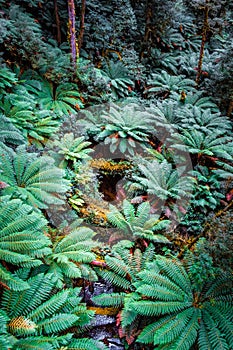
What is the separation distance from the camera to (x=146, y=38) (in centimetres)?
1206

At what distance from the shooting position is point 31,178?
6.05 m

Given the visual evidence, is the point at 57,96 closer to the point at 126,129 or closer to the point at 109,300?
the point at 126,129

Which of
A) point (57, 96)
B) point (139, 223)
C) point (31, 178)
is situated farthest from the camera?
point (57, 96)

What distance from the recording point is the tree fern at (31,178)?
5680 mm

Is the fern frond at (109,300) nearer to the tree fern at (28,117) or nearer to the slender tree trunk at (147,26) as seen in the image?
the tree fern at (28,117)

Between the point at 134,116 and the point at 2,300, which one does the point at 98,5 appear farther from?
the point at 2,300

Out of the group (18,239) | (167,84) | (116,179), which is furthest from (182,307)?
(167,84)

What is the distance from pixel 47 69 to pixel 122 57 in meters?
3.30

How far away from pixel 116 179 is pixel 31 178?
2781 mm

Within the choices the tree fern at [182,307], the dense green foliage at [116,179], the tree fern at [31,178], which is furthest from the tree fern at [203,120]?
the tree fern at [182,307]

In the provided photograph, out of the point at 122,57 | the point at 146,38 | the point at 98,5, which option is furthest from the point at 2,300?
the point at 98,5

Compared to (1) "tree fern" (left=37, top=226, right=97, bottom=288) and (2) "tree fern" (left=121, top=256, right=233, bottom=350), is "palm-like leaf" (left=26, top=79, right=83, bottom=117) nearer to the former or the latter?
(1) "tree fern" (left=37, top=226, right=97, bottom=288)

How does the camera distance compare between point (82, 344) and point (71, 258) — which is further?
point (71, 258)

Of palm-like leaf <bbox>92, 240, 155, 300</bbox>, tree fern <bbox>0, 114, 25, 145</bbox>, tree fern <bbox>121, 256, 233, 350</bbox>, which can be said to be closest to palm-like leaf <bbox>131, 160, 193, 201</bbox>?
palm-like leaf <bbox>92, 240, 155, 300</bbox>
